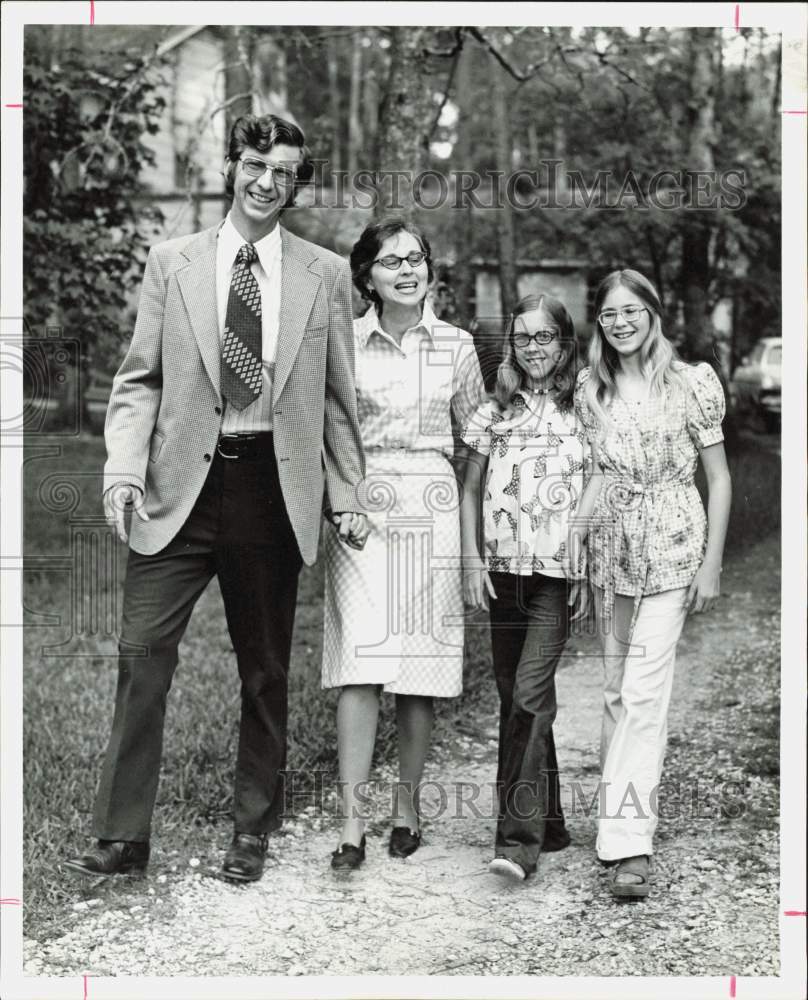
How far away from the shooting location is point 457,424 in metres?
4.10

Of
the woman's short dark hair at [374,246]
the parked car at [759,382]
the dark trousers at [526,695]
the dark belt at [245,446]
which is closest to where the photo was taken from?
the dark belt at [245,446]

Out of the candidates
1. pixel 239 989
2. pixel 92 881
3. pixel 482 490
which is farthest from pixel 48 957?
pixel 482 490

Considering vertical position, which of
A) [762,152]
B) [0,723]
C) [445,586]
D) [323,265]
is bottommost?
[0,723]

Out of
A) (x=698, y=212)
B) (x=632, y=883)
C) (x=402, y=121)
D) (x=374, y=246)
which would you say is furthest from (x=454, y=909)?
(x=698, y=212)

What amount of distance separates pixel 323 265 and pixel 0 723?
1.63 meters

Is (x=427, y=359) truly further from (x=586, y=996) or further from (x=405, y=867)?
(x=586, y=996)

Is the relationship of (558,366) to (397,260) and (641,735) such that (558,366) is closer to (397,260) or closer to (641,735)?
(397,260)

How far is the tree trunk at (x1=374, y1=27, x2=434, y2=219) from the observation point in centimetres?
599

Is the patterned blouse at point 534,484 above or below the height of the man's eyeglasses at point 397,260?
below

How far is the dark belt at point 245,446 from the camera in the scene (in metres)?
3.76

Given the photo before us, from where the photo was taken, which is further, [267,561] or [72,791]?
[72,791]

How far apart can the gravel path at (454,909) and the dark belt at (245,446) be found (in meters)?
1.34

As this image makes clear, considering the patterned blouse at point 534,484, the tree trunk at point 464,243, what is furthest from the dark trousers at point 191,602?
the tree trunk at point 464,243

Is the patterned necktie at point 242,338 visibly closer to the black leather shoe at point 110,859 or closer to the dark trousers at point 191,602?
the dark trousers at point 191,602
